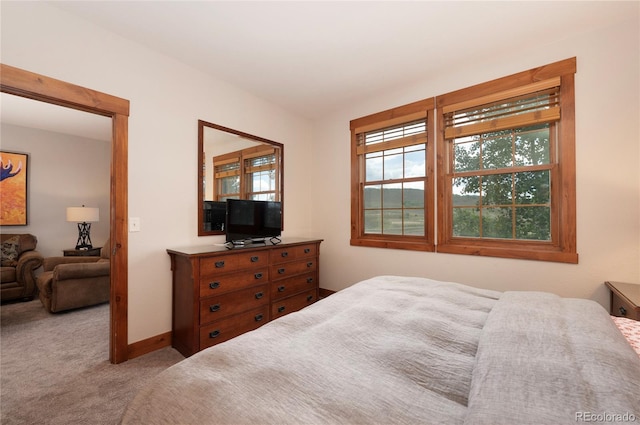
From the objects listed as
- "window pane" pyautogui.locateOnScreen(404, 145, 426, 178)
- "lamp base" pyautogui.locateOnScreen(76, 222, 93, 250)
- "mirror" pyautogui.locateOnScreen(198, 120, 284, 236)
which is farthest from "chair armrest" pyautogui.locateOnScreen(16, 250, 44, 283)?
"window pane" pyautogui.locateOnScreen(404, 145, 426, 178)

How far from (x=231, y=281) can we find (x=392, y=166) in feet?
7.88

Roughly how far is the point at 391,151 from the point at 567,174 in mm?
1771

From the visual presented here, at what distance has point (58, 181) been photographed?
4.77m

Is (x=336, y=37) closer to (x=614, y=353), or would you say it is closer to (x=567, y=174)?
(x=567, y=174)

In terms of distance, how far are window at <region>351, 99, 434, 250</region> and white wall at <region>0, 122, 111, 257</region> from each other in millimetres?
5004

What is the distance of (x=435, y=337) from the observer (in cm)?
114

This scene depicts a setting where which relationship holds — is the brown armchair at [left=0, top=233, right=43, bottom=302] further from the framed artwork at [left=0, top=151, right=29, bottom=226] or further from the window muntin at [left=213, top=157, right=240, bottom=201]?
the window muntin at [left=213, top=157, right=240, bottom=201]

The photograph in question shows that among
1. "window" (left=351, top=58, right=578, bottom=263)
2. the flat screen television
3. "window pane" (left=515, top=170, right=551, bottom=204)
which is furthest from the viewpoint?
the flat screen television

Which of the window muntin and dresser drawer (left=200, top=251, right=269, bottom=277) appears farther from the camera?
the window muntin

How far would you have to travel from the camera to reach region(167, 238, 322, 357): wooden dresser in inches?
90.8

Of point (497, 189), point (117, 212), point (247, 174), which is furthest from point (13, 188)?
point (497, 189)

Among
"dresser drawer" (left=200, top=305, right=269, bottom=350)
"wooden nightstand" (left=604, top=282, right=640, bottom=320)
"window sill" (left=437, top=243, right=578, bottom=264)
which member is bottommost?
"dresser drawer" (left=200, top=305, right=269, bottom=350)

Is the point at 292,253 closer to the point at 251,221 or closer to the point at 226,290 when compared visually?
the point at 251,221

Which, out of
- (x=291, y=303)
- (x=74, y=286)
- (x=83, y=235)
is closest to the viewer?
(x=291, y=303)
